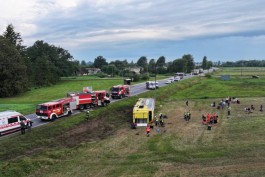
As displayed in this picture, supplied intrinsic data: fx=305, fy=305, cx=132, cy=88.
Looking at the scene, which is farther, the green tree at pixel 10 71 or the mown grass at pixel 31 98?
the green tree at pixel 10 71

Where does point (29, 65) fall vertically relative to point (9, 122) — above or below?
above

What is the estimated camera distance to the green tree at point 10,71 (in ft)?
269

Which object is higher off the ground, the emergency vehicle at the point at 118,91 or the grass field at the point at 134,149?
the emergency vehicle at the point at 118,91

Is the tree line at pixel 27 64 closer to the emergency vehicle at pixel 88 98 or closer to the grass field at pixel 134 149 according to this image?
the emergency vehicle at pixel 88 98

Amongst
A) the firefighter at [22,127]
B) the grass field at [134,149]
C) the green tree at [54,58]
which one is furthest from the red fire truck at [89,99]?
the green tree at [54,58]

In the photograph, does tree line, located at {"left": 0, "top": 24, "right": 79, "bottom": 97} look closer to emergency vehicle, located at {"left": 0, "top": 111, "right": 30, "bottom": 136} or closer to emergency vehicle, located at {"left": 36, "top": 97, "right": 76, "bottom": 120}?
emergency vehicle, located at {"left": 36, "top": 97, "right": 76, "bottom": 120}

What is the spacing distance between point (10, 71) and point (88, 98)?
4024 centimetres

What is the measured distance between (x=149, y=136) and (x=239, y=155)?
37.7 feet

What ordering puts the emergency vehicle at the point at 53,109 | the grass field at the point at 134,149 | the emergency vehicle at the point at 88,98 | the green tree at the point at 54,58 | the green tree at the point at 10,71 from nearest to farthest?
the grass field at the point at 134,149 < the emergency vehicle at the point at 53,109 < the emergency vehicle at the point at 88,98 < the green tree at the point at 10,71 < the green tree at the point at 54,58

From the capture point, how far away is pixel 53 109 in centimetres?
4272

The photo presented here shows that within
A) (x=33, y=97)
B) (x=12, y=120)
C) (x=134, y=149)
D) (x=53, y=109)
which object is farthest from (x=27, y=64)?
(x=134, y=149)

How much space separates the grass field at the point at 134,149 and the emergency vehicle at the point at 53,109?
63.6 inches

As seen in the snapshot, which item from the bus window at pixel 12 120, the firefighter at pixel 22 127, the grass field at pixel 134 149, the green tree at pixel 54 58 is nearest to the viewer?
the grass field at pixel 134 149

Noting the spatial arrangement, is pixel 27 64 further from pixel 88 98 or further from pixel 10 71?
pixel 88 98
